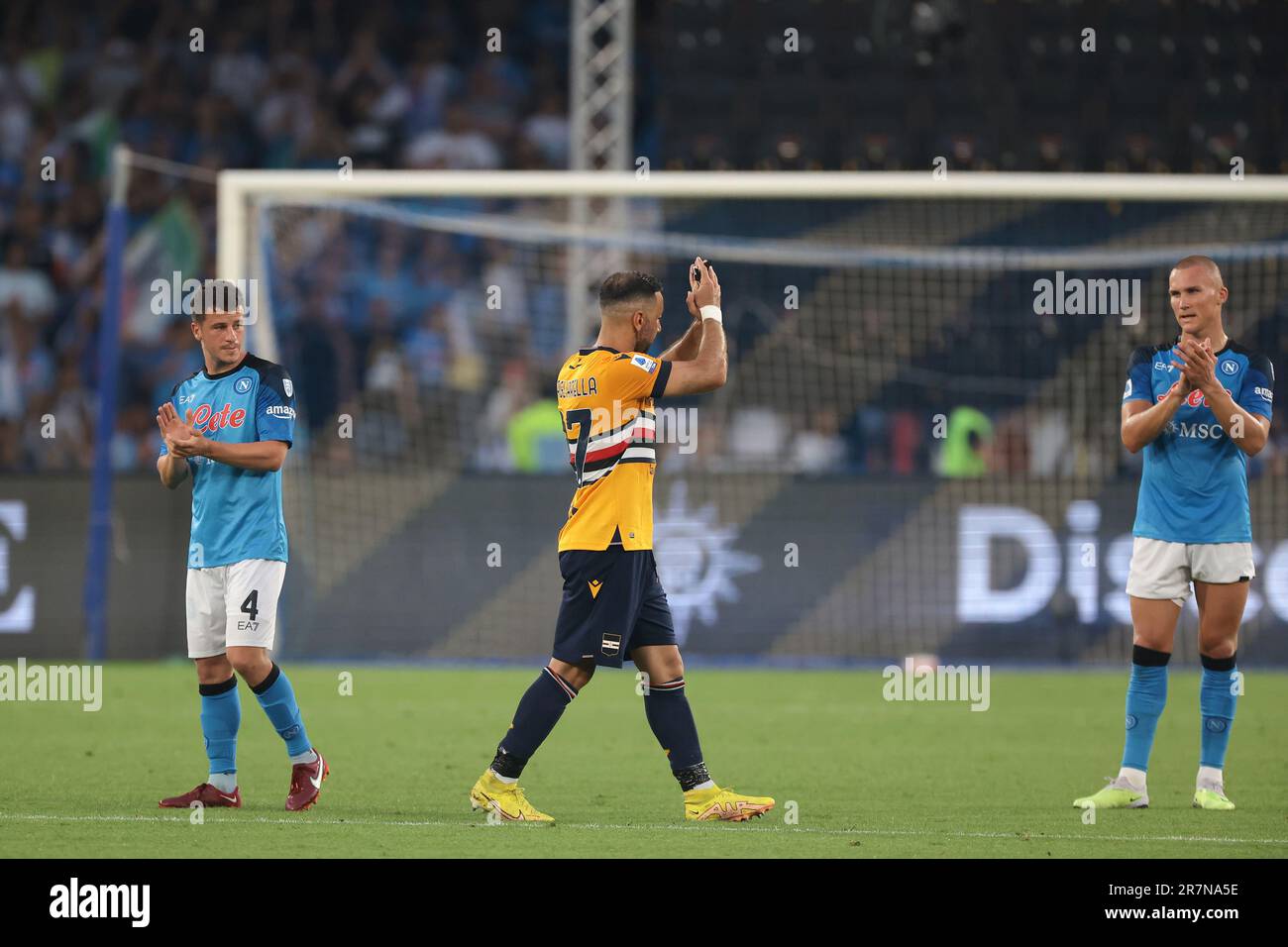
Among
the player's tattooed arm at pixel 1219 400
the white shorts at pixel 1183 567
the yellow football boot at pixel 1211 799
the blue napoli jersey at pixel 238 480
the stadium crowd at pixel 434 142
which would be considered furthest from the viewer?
the stadium crowd at pixel 434 142

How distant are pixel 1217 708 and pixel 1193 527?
80cm

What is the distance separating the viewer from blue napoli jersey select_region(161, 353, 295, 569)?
754 cm

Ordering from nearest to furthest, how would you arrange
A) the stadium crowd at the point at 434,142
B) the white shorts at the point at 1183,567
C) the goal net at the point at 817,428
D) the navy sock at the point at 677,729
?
the navy sock at the point at 677,729
the white shorts at the point at 1183,567
the goal net at the point at 817,428
the stadium crowd at the point at 434,142

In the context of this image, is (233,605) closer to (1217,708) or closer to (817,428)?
(1217,708)

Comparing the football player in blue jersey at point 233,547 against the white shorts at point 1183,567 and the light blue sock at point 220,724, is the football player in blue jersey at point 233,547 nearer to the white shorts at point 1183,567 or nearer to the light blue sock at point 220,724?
the light blue sock at point 220,724

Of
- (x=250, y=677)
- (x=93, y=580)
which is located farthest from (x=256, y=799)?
(x=93, y=580)

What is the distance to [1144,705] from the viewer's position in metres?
7.82

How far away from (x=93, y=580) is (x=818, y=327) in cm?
652

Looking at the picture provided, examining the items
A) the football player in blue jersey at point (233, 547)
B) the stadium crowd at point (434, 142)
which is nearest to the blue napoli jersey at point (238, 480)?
the football player in blue jersey at point (233, 547)

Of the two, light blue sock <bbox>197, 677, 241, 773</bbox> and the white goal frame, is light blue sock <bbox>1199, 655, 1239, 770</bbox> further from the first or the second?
the white goal frame

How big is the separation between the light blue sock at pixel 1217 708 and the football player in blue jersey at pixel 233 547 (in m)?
3.80

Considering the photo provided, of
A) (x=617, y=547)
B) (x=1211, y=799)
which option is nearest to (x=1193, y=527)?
(x=1211, y=799)

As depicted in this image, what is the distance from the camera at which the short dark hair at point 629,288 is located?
7176 mm

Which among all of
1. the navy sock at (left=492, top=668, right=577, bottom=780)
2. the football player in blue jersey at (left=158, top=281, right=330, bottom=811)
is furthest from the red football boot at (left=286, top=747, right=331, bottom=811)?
the navy sock at (left=492, top=668, right=577, bottom=780)
